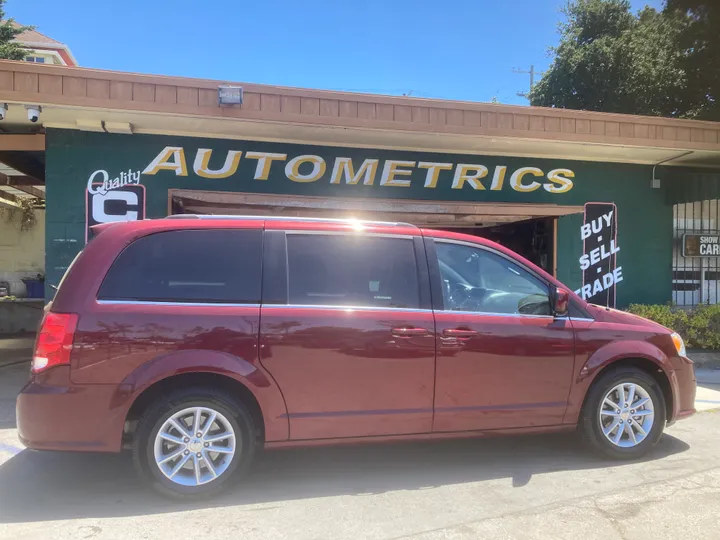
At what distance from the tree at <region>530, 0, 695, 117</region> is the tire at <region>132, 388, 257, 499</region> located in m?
19.1

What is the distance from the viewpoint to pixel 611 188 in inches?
377

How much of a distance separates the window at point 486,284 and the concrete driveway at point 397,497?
4.07 ft

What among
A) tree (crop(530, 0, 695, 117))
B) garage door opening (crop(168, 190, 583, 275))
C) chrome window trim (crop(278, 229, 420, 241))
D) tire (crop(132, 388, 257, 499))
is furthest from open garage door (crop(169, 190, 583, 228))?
tree (crop(530, 0, 695, 117))

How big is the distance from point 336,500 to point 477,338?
1.48m

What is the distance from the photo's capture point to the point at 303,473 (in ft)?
13.4

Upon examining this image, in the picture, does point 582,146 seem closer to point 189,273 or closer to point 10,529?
→ point 189,273

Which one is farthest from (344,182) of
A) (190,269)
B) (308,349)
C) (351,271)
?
(308,349)

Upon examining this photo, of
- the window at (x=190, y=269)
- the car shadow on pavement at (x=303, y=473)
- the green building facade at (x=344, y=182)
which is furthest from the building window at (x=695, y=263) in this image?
the window at (x=190, y=269)

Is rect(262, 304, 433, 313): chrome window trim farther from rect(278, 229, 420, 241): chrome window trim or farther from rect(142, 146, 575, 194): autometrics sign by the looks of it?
rect(142, 146, 575, 194): autometrics sign

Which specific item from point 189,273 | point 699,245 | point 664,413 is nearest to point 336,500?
point 189,273

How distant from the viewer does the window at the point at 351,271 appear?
3.85 m

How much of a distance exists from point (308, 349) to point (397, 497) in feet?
3.79

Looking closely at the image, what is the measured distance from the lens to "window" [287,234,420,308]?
385cm

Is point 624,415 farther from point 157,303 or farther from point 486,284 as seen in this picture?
point 157,303
